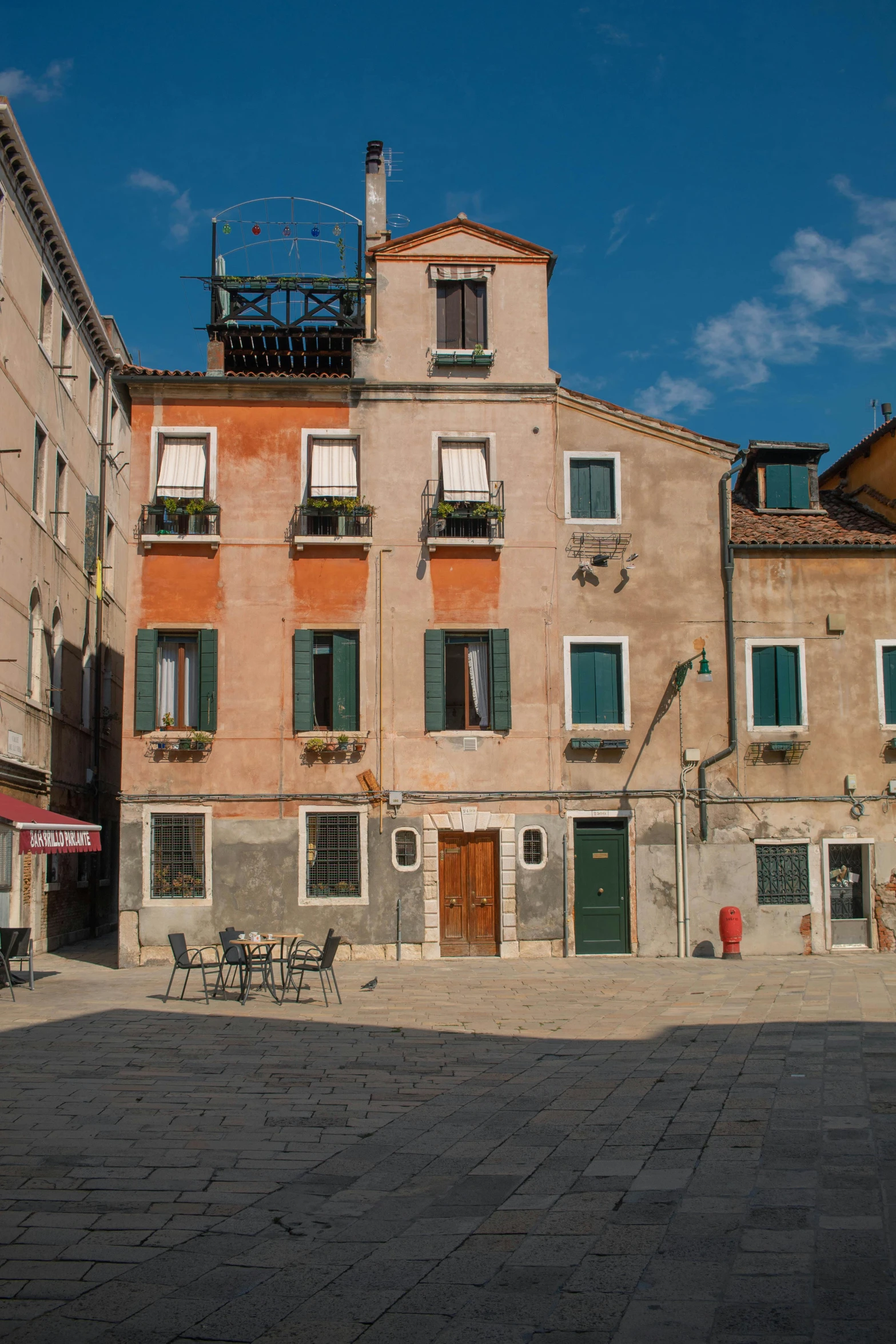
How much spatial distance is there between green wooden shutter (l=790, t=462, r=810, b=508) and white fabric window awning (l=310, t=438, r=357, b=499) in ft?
28.2

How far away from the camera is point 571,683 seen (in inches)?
829

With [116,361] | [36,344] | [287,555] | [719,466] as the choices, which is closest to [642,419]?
[719,466]

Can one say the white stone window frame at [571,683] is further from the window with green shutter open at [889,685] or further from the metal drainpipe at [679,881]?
the window with green shutter open at [889,685]

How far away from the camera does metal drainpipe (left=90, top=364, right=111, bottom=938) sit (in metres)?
26.5

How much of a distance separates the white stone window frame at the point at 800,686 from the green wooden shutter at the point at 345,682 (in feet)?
23.1

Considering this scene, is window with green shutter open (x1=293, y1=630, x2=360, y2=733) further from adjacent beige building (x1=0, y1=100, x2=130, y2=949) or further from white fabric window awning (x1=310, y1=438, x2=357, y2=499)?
adjacent beige building (x1=0, y1=100, x2=130, y2=949)

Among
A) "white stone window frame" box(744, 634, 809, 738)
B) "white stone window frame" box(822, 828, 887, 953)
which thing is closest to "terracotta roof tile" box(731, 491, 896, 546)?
"white stone window frame" box(744, 634, 809, 738)

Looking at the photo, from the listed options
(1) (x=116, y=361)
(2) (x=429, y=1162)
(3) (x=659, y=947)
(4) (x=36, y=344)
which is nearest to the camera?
(2) (x=429, y=1162)

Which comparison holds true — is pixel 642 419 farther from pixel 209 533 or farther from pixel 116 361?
pixel 116 361

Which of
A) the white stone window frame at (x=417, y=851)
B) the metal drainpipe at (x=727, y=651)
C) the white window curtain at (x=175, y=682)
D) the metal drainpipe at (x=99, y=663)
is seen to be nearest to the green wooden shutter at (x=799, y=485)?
the metal drainpipe at (x=727, y=651)

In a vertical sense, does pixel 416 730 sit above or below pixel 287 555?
below

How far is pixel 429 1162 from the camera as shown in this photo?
25.1ft

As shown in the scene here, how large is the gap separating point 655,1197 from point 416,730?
14404 millimetres

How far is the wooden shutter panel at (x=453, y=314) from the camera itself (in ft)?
71.4
